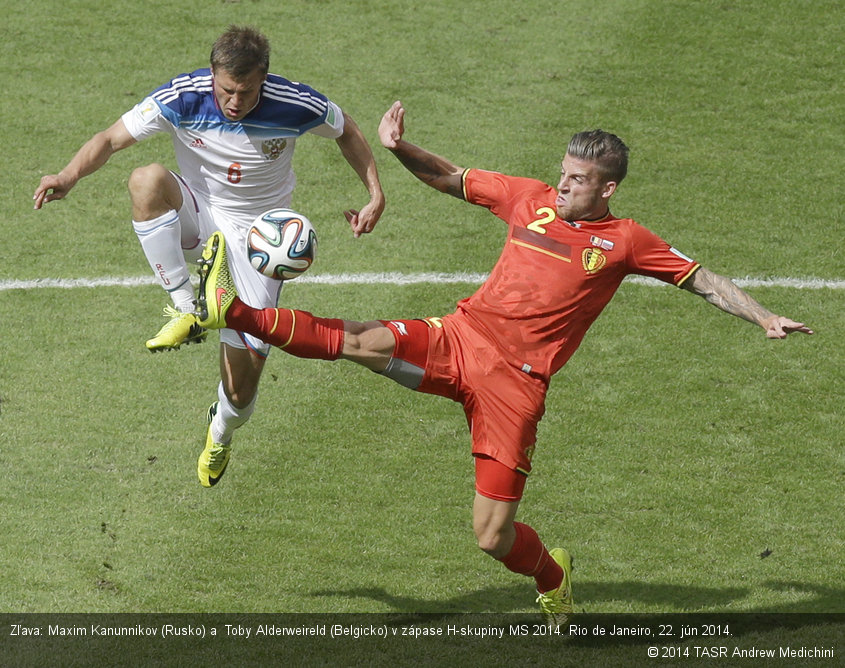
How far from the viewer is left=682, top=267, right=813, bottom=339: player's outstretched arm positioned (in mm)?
6363

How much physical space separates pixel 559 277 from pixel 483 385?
0.72m

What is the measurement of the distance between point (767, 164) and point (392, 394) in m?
4.85

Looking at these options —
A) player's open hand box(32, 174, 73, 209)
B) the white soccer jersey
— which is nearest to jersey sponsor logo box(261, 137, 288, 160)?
the white soccer jersey

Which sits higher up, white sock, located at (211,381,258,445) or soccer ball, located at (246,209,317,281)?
soccer ball, located at (246,209,317,281)

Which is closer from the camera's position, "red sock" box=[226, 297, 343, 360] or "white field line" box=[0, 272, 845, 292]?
"red sock" box=[226, 297, 343, 360]

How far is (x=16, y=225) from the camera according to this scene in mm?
10711

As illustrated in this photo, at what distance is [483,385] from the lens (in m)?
6.70

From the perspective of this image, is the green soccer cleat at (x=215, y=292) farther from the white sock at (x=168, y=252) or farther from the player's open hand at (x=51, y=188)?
the player's open hand at (x=51, y=188)

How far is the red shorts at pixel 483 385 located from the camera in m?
6.60

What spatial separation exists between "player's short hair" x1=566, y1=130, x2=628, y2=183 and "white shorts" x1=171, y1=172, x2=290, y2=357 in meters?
2.11

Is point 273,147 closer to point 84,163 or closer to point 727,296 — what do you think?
point 84,163

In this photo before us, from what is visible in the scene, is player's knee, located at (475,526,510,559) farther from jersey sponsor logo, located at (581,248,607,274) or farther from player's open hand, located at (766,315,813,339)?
player's open hand, located at (766,315,813,339)

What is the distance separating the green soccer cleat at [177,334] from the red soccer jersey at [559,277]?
61.3 inches

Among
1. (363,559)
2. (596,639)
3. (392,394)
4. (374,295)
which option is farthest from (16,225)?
(596,639)
